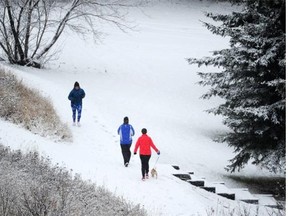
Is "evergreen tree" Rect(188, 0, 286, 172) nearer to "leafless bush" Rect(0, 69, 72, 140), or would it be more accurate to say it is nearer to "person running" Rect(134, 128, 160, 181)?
"person running" Rect(134, 128, 160, 181)

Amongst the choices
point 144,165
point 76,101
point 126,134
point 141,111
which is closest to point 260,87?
point 126,134

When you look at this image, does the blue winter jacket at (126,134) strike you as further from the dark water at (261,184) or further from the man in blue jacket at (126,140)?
the dark water at (261,184)

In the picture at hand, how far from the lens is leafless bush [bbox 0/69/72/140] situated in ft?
40.9

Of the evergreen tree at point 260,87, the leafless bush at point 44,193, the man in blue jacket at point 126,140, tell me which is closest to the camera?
the leafless bush at point 44,193

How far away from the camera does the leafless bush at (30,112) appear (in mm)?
12461

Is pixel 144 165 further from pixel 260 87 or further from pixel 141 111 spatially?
pixel 141 111

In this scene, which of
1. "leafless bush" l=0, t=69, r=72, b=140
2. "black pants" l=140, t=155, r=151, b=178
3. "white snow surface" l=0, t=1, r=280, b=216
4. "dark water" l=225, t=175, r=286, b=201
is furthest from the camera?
"dark water" l=225, t=175, r=286, b=201

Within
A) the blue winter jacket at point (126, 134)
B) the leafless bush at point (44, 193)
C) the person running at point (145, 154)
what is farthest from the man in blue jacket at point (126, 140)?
the leafless bush at point (44, 193)

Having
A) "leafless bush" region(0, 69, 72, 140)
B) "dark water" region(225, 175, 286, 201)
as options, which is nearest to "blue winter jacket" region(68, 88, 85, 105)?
"leafless bush" region(0, 69, 72, 140)

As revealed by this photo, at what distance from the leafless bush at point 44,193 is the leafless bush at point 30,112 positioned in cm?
296

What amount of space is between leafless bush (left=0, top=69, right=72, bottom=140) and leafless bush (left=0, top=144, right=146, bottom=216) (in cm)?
296

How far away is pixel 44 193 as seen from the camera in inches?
227

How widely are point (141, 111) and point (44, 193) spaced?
1341 cm

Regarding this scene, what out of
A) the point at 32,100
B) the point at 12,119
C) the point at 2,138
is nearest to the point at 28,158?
the point at 2,138
